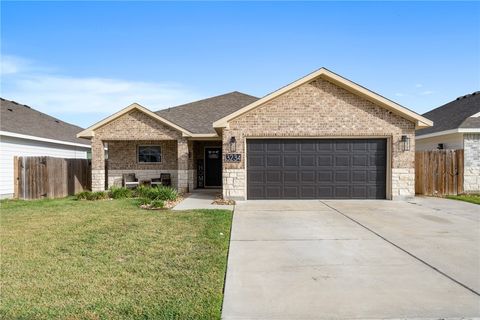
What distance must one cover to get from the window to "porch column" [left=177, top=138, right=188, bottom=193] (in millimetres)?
2297

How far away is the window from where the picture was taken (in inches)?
713

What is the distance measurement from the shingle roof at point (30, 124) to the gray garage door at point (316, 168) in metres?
11.5

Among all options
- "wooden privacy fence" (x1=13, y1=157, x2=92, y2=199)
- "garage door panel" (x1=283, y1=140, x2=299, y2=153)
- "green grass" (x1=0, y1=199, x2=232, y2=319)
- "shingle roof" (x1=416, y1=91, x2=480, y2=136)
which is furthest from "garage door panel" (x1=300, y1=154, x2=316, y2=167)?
"wooden privacy fence" (x1=13, y1=157, x2=92, y2=199)

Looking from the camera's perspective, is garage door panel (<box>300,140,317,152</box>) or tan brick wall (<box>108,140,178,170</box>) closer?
garage door panel (<box>300,140,317,152</box>)

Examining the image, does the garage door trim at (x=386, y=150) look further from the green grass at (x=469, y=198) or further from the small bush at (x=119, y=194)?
the small bush at (x=119, y=194)

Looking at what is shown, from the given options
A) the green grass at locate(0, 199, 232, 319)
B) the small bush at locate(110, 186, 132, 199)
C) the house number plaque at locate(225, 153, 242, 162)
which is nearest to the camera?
the green grass at locate(0, 199, 232, 319)

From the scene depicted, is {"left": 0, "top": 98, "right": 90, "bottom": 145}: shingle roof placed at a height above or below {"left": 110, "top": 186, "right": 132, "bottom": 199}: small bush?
above

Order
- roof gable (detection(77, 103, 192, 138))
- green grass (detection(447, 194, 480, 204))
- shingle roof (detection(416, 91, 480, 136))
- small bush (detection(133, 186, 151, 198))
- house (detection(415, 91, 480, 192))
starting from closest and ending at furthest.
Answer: green grass (detection(447, 194, 480, 204))
small bush (detection(133, 186, 151, 198))
house (detection(415, 91, 480, 192))
shingle roof (detection(416, 91, 480, 136))
roof gable (detection(77, 103, 192, 138))

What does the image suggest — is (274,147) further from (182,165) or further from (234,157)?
(182,165)

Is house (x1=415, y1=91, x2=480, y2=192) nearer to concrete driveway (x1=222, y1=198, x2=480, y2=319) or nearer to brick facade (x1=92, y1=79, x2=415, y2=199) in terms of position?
brick facade (x1=92, y1=79, x2=415, y2=199)

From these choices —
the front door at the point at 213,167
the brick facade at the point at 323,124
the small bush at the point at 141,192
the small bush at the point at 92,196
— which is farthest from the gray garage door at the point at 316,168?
the small bush at the point at 92,196

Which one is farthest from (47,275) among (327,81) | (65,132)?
(65,132)

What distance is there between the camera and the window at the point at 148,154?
18.1 metres

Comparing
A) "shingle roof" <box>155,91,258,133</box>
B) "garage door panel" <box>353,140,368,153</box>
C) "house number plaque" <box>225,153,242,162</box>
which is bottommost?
"house number plaque" <box>225,153,242,162</box>
